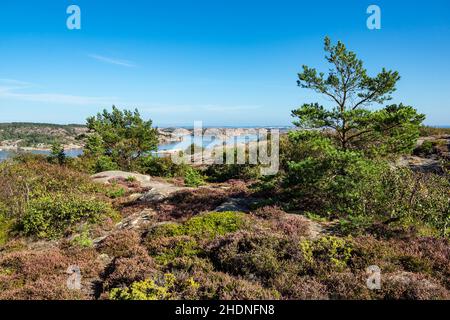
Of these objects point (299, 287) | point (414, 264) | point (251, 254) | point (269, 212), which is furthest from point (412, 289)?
point (269, 212)

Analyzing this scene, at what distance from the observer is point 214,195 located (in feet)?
56.1

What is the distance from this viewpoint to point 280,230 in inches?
380

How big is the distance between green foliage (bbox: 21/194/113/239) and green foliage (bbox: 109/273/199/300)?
24.6 ft

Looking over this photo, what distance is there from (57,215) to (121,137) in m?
29.1

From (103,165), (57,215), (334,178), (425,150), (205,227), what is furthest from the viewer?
(103,165)

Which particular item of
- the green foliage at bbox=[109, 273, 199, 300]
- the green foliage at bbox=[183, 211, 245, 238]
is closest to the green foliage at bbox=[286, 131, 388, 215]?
the green foliage at bbox=[183, 211, 245, 238]

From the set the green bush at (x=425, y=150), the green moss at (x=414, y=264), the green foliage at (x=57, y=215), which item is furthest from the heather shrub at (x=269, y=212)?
the green bush at (x=425, y=150)

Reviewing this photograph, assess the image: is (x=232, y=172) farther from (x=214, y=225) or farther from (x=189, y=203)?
(x=214, y=225)

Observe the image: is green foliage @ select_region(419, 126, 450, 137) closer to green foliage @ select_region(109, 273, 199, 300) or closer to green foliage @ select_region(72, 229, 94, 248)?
green foliage @ select_region(72, 229, 94, 248)

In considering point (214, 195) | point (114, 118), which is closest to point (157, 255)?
point (214, 195)

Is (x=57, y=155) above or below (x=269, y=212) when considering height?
above
